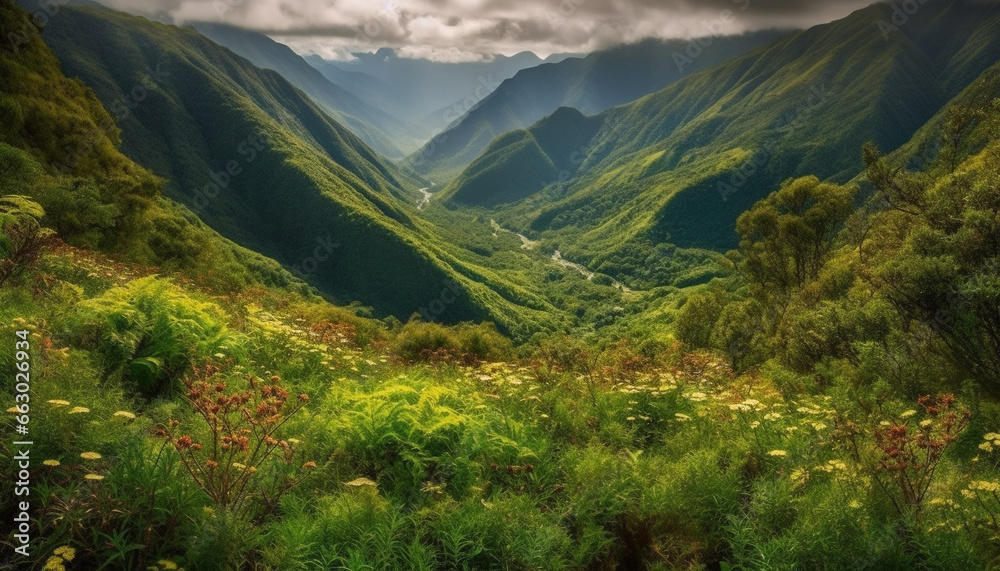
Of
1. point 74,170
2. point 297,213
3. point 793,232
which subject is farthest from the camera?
point 297,213

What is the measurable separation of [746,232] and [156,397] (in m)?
40.8

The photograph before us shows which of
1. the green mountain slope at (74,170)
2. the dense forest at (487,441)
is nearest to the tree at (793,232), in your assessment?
the dense forest at (487,441)

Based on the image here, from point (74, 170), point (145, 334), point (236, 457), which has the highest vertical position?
A: point (74, 170)

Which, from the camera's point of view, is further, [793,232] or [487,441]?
[793,232]

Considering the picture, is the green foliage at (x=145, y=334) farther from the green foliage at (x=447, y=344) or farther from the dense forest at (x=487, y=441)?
the green foliage at (x=447, y=344)

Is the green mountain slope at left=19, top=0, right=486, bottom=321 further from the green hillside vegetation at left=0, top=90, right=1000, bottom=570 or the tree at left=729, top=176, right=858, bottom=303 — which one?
the green hillside vegetation at left=0, top=90, right=1000, bottom=570

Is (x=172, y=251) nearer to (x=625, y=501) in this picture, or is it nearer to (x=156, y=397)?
(x=156, y=397)

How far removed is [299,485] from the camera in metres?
6.16

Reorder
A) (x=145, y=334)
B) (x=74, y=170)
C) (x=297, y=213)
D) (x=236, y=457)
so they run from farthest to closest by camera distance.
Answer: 1. (x=297, y=213)
2. (x=74, y=170)
3. (x=145, y=334)
4. (x=236, y=457)

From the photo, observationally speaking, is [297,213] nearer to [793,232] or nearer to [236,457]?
[793,232]

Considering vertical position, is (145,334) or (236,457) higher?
(145,334)

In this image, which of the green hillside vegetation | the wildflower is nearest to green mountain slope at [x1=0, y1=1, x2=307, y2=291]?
the green hillside vegetation

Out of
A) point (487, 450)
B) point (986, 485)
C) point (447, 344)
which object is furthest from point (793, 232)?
point (487, 450)

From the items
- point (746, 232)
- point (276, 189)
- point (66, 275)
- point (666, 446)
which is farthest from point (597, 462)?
point (276, 189)
